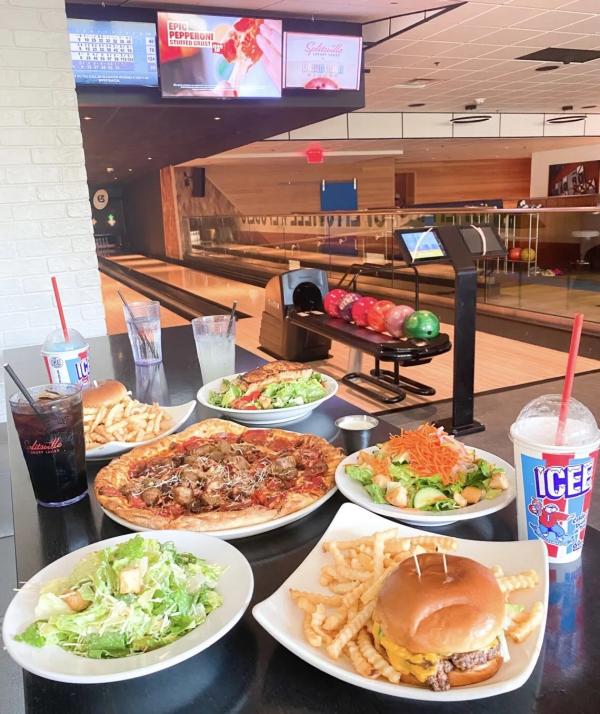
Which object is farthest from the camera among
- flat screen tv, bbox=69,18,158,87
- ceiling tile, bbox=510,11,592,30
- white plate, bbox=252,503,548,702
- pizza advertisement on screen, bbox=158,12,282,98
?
ceiling tile, bbox=510,11,592,30

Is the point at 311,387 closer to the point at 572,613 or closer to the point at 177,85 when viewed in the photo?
the point at 572,613

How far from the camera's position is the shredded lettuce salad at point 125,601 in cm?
75

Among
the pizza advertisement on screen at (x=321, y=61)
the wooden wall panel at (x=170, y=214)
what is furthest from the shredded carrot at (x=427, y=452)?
the wooden wall panel at (x=170, y=214)

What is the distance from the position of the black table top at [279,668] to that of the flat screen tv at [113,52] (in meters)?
4.76

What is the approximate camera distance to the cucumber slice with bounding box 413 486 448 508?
1.06m

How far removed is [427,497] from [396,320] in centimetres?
315

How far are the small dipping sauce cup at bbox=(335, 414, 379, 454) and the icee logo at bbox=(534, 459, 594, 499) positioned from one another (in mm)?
513

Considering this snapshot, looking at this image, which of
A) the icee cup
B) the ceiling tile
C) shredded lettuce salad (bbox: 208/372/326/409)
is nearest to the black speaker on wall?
the ceiling tile

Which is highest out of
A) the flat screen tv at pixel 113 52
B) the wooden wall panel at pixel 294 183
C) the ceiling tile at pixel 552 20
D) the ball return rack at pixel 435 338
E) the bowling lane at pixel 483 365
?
the ceiling tile at pixel 552 20

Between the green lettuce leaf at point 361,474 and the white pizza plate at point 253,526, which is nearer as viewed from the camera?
the white pizza plate at point 253,526

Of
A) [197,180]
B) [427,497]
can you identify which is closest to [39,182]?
[427,497]

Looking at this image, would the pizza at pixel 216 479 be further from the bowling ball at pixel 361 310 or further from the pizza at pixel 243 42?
the pizza at pixel 243 42

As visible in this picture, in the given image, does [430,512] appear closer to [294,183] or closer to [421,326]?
[421,326]

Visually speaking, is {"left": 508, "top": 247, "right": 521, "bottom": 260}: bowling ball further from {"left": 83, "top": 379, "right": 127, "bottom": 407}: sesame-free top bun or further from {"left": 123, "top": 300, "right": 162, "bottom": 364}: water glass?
{"left": 83, "top": 379, "right": 127, "bottom": 407}: sesame-free top bun
